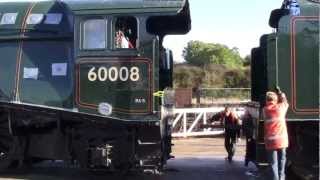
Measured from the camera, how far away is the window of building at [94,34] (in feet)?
38.1

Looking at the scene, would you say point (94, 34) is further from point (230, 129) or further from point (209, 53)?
point (209, 53)

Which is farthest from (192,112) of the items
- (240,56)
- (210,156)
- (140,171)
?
(240,56)

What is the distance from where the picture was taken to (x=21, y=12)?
12680 mm

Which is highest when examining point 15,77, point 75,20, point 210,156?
point 75,20

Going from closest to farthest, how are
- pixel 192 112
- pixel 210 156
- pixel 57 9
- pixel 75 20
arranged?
pixel 75 20 < pixel 57 9 < pixel 210 156 < pixel 192 112

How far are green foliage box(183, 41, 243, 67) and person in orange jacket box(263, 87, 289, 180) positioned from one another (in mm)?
76332

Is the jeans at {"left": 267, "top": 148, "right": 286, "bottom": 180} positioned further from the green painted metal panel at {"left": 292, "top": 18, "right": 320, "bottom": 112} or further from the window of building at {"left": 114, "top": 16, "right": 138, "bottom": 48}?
the window of building at {"left": 114, "top": 16, "right": 138, "bottom": 48}

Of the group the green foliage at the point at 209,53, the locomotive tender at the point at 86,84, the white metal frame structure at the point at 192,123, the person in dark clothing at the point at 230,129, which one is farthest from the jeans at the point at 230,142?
the green foliage at the point at 209,53

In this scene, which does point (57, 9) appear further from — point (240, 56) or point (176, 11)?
point (240, 56)

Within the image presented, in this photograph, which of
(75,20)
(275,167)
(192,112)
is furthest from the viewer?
(192,112)

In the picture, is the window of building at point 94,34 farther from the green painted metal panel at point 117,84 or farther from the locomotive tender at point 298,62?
the locomotive tender at point 298,62

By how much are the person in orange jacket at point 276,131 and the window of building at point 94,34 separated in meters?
3.21

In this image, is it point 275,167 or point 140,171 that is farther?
point 140,171

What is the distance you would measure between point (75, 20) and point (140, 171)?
3.13 meters
